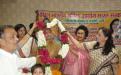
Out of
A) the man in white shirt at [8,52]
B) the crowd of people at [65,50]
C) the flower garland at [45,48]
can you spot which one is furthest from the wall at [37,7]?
the man in white shirt at [8,52]

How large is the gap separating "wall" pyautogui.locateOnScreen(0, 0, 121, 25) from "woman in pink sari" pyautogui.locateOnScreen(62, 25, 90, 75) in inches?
36.4

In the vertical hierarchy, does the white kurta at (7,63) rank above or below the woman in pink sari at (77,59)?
above

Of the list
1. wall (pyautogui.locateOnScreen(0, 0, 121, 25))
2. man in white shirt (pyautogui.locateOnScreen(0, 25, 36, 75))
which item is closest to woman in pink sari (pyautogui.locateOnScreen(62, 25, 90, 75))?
wall (pyautogui.locateOnScreen(0, 0, 121, 25))

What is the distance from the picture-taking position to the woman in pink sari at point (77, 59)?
3.07m

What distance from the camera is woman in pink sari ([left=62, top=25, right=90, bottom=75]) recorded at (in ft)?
10.1

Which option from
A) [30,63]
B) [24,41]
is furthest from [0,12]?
[30,63]

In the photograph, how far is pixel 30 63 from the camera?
2.33m

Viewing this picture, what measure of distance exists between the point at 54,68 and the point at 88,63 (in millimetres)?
343

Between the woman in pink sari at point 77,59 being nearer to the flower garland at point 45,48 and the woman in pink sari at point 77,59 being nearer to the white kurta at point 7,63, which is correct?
the flower garland at point 45,48

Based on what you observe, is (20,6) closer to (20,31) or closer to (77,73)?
(20,31)

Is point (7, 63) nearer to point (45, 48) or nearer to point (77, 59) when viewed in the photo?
point (45, 48)

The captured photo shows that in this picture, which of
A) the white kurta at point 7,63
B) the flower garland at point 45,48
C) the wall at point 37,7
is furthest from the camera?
the wall at point 37,7

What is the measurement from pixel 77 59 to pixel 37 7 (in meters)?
1.17

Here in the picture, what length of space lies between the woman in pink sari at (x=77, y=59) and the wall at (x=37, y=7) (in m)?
0.93
